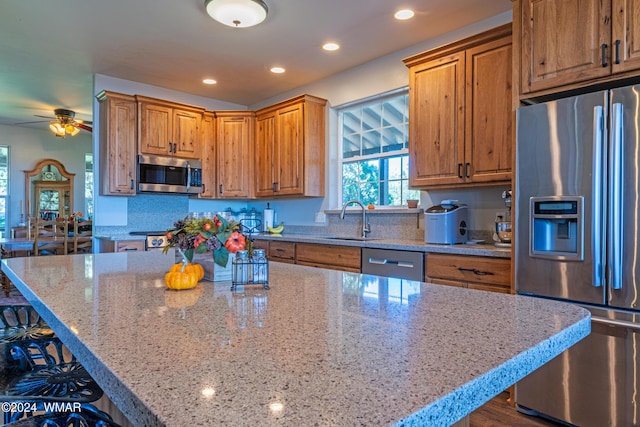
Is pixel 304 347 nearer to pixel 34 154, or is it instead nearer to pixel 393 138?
pixel 393 138

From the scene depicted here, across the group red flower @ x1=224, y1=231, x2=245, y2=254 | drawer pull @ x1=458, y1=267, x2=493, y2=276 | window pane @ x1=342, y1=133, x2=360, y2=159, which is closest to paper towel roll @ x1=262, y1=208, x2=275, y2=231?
window pane @ x1=342, y1=133, x2=360, y2=159

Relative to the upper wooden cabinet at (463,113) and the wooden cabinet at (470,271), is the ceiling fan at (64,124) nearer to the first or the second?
the upper wooden cabinet at (463,113)

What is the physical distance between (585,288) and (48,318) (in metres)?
2.22

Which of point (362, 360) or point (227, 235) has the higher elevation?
point (227, 235)

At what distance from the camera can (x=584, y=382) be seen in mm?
2012

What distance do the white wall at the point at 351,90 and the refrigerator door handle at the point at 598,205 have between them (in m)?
1.01

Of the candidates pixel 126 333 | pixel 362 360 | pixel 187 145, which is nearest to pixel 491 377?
pixel 362 360

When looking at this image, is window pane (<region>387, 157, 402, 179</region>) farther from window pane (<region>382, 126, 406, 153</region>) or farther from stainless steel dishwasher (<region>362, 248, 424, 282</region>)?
stainless steel dishwasher (<region>362, 248, 424, 282</region>)

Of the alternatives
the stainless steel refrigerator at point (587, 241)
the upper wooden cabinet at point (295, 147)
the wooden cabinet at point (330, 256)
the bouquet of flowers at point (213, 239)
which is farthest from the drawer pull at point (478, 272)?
the upper wooden cabinet at point (295, 147)

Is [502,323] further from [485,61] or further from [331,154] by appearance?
[331,154]

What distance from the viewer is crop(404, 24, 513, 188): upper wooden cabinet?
2695mm

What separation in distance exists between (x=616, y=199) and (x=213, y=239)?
184cm

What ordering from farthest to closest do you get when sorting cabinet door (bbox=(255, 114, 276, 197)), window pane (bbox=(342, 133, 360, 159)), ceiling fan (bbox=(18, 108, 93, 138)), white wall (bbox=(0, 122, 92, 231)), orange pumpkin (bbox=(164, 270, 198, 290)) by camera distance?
white wall (bbox=(0, 122, 92, 231)), ceiling fan (bbox=(18, 108, 93, 138)), cabinet door (bbox=(255, 114, 276, 197)), window pane (bbox=(342, 133, 360, 159)), orange pumpkin (bbox=(164, 270, 198, 290))

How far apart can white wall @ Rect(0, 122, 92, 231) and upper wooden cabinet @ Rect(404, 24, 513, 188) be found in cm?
728
